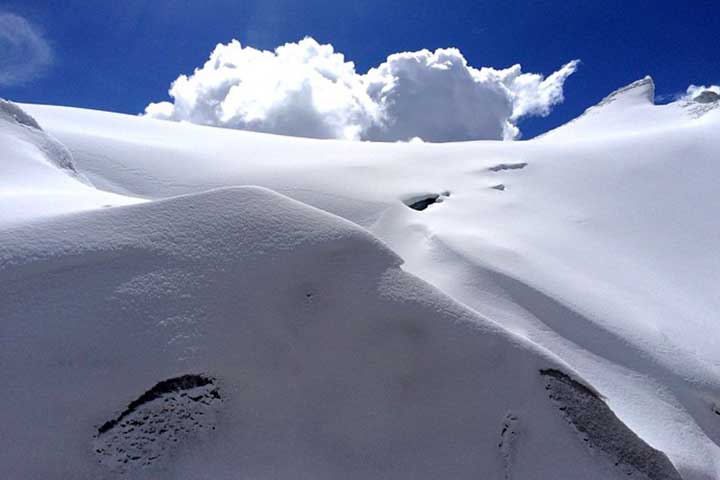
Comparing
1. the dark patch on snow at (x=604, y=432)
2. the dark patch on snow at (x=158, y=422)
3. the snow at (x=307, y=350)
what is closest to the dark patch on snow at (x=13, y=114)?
the snow at (x=307, y=350)

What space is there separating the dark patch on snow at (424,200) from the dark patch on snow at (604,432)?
6.55 metres

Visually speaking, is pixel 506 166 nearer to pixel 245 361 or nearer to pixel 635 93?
pixel 245 361

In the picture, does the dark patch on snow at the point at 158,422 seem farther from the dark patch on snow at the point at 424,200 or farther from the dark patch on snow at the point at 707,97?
the dark patch on snow at the point at 707,97

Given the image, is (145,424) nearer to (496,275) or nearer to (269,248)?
(269,248)

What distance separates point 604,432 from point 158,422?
3748 millimetres

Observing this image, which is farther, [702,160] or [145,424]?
[702,160]

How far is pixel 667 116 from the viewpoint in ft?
70.7

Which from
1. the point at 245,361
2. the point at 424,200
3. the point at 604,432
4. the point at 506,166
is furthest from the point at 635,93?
the point at 245,361

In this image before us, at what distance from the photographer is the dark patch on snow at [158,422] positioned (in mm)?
3760

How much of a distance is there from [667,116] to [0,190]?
75.9 ft

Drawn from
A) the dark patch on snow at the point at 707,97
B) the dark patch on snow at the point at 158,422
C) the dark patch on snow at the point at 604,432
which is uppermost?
the dark patch on snow at the point at 707,97

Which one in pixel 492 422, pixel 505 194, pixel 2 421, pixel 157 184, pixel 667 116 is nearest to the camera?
pixel 2 421

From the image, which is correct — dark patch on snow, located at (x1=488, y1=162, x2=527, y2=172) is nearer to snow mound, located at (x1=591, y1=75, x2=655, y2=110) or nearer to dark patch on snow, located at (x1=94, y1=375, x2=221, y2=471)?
dark patch on snow, located at (x1=94, y1=375, x2=221, y2=471)

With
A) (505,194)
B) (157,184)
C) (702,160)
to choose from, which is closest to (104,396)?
(157,184)
